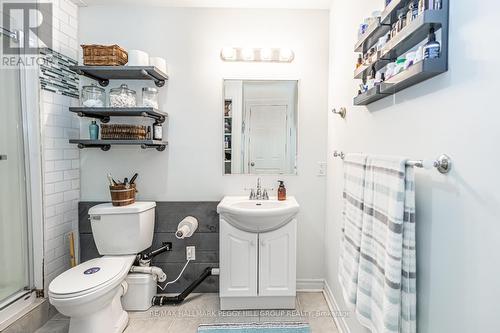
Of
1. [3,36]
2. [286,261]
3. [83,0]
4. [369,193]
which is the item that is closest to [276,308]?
[286,261]

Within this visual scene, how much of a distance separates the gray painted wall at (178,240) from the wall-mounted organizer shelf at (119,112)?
2.43ft

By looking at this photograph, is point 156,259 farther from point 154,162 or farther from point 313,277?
point 313,277

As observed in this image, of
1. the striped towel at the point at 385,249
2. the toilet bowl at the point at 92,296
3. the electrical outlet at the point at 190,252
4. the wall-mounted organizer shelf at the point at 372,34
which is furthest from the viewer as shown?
the electrical outlet at the point at 190,252

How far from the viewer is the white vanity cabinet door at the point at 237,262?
2.15 metres

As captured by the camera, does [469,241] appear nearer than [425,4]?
Yes

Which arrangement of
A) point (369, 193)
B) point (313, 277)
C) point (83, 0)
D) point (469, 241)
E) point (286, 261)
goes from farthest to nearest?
1. point (313, 277)
2. point (83, 0)
3. point (286, 261)
4. point (369, 193)
5. point (469, 241)

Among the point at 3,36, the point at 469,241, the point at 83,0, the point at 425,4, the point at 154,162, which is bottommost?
the point at 469,241

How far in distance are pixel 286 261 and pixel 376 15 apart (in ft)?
5.53

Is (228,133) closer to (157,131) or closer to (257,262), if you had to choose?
(157,131)

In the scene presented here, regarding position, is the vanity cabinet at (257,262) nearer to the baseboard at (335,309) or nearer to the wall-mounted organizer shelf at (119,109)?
the baseboard at (335,309)

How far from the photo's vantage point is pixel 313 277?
8.38ft

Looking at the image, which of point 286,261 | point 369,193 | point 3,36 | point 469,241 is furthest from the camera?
point 286,261

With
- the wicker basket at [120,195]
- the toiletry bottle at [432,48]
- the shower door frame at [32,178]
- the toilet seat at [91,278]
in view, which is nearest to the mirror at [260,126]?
the wicker basket at [120,195]

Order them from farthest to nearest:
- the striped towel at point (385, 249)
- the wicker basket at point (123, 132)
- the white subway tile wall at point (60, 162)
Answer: the wicker basket at point (123, 132), the white subway tile wall at point (60, 162), the striped towel at point (385, 249)
